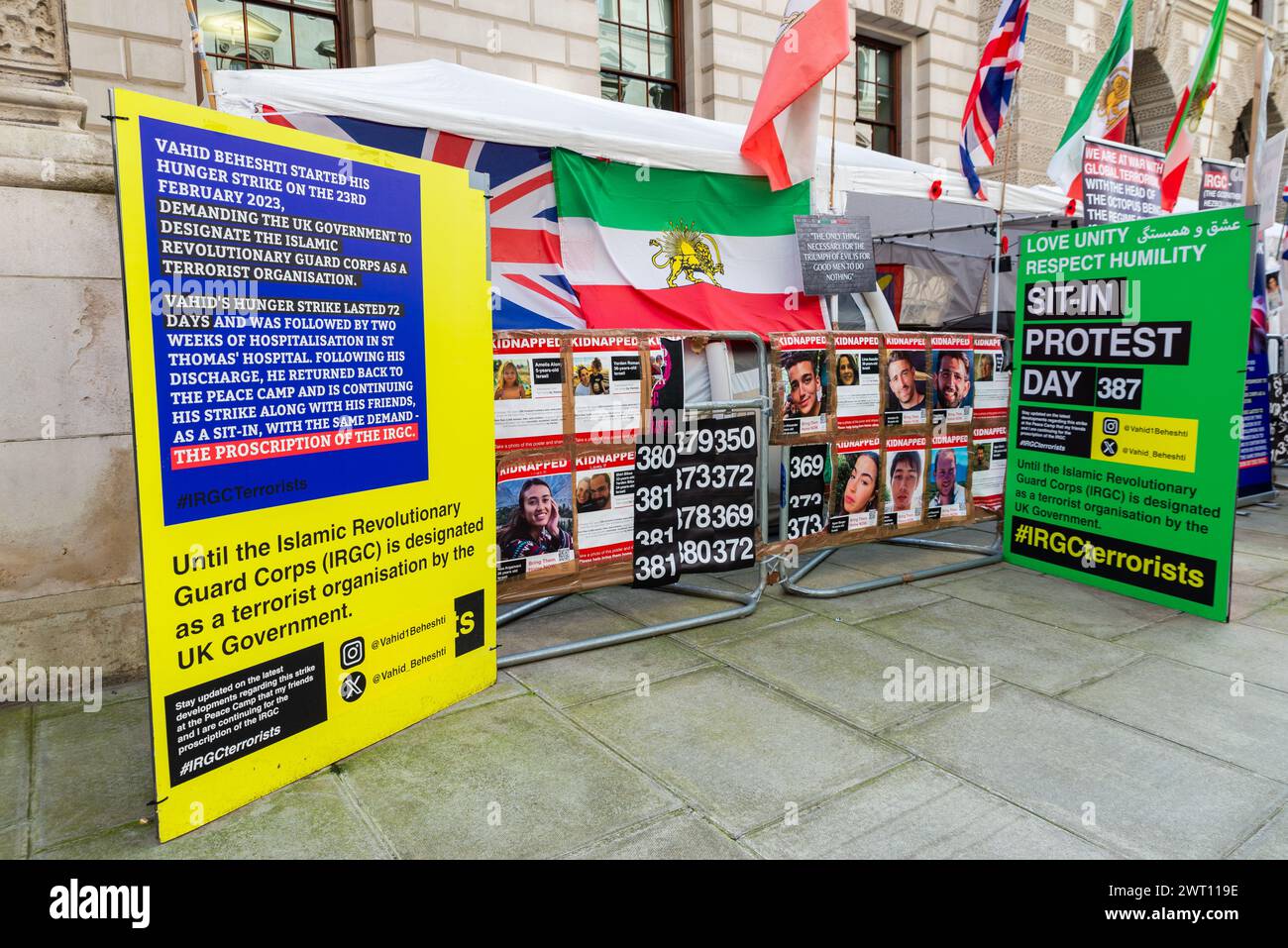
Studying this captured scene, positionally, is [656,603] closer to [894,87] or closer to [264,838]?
[264,838]

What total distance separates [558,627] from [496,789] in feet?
6.16

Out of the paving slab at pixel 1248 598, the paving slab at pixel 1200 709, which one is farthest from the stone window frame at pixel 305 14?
the paving slab at pixel 1248 598

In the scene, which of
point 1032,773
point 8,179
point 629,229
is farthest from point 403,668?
point 629,229

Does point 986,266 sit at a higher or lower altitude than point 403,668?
higher

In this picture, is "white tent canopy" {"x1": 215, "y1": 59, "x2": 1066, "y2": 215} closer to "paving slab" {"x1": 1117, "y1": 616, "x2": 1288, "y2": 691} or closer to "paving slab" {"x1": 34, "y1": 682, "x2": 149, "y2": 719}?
"paving slab" {"x1": 34, "y1": 682, "x2": 149, "y2": 719}

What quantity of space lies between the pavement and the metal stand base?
525 millimetres

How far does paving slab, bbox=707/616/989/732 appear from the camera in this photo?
3799mm

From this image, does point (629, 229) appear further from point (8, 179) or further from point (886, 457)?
point (8, 179)

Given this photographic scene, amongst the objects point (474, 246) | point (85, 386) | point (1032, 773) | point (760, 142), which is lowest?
point (1032, 773)

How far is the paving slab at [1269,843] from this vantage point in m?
2.63

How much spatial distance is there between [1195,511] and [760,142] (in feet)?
14.5

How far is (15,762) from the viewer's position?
10.9ft

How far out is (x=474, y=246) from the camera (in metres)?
3.86

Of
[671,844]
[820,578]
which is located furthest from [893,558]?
[671,844]
